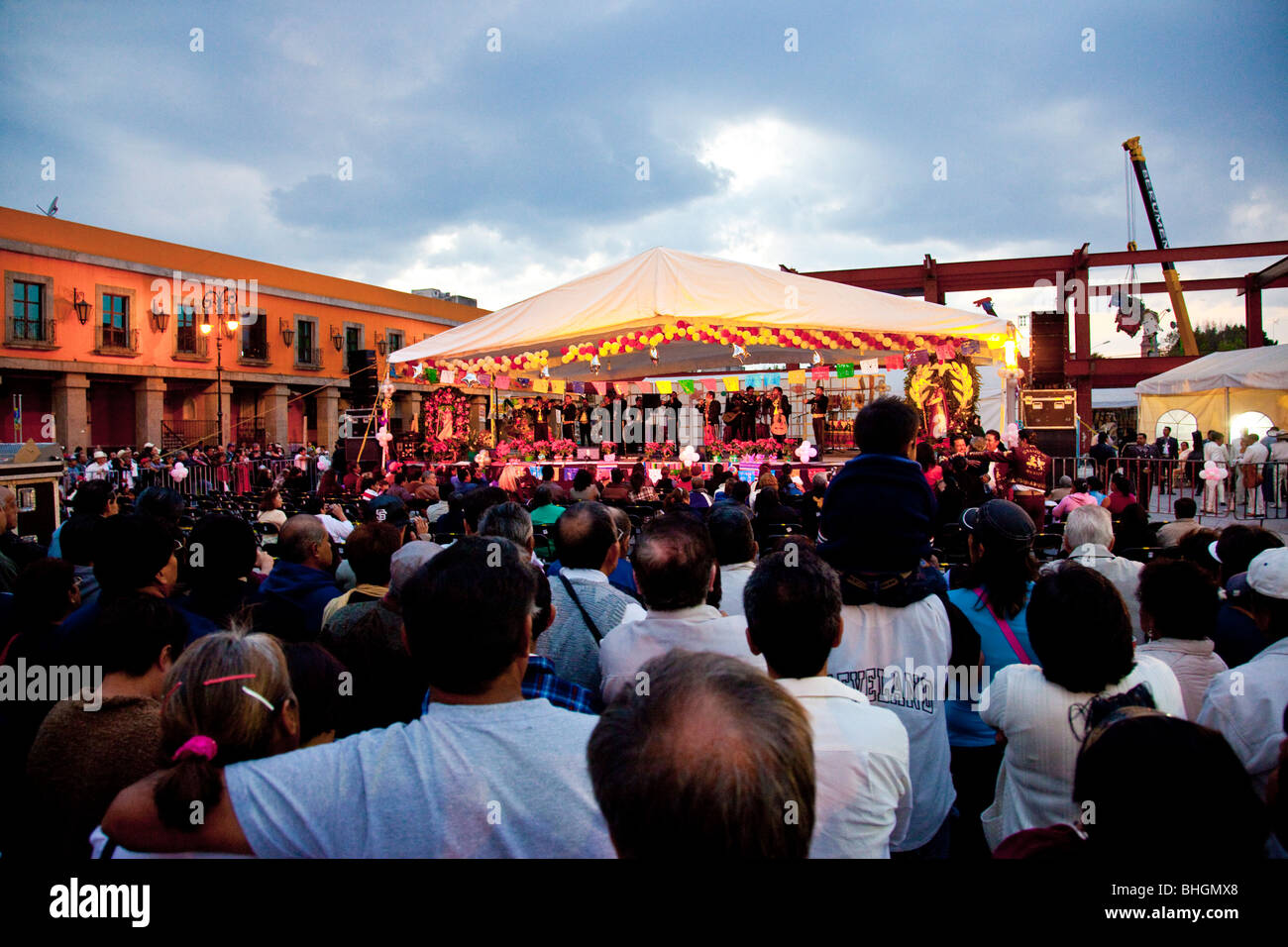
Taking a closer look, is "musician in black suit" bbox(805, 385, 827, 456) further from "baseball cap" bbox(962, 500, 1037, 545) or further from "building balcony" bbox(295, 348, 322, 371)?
"building balcony" bbox(295, 348, 322, 371)

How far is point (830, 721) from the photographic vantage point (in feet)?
5.40

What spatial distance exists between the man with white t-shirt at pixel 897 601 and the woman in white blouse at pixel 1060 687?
0.65 feet

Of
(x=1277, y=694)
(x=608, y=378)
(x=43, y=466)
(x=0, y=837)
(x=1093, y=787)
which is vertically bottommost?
(x=0, y=837)

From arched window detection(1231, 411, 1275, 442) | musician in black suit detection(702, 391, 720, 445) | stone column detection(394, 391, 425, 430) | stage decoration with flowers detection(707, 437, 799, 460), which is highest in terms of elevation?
stone column detection(394, 391, 425, 430)

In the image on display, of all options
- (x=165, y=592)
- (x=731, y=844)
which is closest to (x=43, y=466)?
(x=165, y=592)

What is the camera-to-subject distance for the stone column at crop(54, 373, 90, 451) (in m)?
22.7

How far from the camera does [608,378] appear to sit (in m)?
17.5

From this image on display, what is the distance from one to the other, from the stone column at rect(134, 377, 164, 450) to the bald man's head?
2629 cm

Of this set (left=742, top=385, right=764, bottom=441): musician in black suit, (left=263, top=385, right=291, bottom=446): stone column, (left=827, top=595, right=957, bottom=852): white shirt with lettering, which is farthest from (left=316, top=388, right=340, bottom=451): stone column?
(left=827, top=595, right=957, bottom=852): white shirt with lettering

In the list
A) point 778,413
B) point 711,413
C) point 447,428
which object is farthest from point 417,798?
point 711,413

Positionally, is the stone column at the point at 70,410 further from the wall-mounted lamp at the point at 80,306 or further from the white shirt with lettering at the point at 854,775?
the white shirt with lettering at the point at 854,775

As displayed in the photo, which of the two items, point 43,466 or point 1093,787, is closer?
point 1093,787
